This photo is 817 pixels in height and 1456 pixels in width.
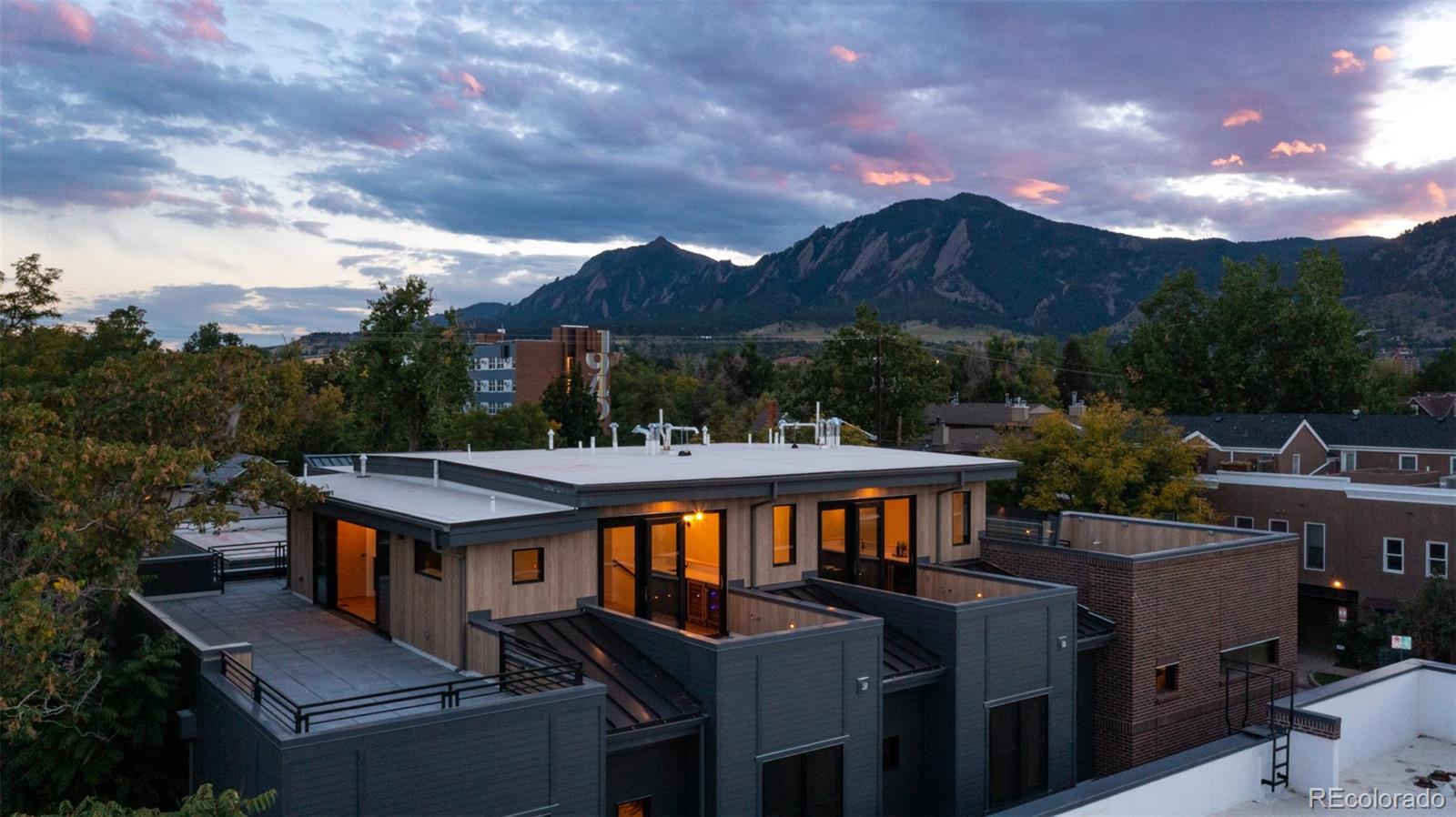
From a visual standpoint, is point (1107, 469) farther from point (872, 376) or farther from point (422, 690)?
point (422, 690)

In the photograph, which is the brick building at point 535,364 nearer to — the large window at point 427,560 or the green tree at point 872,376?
the green tree at point 872,376

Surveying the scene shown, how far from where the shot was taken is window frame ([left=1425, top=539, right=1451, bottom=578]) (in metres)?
32.6

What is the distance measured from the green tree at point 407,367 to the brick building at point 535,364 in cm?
5305

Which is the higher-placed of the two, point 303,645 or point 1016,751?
point 303,645

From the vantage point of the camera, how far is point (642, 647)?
14875 millimetres

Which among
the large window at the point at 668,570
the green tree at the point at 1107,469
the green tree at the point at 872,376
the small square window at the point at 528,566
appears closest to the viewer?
the small square window at the point at 528,566

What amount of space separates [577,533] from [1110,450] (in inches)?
971

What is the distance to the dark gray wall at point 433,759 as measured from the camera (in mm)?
10375

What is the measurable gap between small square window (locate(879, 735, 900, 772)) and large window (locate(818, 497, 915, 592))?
4002 mm

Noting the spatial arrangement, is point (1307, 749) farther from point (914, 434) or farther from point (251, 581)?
point (914, 434)

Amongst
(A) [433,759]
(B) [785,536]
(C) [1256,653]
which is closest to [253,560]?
(B) [785,536]

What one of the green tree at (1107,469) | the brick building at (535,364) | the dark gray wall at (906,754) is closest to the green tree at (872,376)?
the green tree at (1107,469)

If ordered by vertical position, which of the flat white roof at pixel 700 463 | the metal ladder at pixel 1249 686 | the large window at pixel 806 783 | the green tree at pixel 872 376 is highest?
the green tree at pixel 872 376

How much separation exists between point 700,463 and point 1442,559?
27241 mm
